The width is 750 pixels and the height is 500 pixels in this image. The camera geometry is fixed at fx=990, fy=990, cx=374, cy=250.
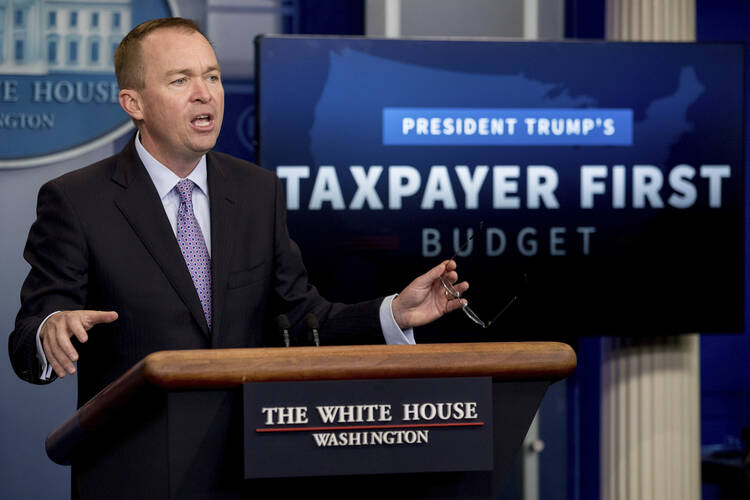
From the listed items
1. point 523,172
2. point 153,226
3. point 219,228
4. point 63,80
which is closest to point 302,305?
point 219,228

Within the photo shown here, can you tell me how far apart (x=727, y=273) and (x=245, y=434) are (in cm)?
252

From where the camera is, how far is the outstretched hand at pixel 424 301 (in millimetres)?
1575

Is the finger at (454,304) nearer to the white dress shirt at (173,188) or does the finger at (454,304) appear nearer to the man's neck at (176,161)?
the white dress shirt at (173,188)

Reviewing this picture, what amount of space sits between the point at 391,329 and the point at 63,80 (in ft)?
7.16

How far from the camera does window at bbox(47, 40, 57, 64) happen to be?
11.1ft

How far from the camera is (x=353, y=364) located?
113cm

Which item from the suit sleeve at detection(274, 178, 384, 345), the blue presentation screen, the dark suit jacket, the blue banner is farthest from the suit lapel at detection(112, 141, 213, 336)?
the blue banner

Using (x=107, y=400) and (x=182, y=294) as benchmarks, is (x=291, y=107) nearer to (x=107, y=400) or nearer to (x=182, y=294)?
(x=182, y=294)

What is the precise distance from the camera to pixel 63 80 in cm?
341

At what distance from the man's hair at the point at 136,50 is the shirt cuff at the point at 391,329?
0.63m

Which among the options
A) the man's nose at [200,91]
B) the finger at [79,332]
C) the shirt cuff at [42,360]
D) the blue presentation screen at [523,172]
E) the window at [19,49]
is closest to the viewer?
the finger at [79,332]

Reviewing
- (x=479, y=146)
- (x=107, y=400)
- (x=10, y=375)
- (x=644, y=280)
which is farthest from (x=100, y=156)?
(x=107, y=400)

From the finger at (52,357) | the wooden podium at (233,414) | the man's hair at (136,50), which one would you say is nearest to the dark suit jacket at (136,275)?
the man's hair at (136,50)

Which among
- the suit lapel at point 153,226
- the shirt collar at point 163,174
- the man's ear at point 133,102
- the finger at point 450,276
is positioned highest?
the man's ear at point 133,102
